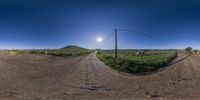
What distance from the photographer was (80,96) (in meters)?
9.98

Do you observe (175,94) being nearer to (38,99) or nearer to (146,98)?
(146,98)

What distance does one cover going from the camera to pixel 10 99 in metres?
9.16

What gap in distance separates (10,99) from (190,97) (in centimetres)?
673

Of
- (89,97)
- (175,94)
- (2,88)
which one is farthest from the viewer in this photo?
(2,88)

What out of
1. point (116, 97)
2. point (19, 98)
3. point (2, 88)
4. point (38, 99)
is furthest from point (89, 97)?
point (2, 88)

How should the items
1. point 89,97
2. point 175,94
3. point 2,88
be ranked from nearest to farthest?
point 89,97
point 175,94
point 2,88

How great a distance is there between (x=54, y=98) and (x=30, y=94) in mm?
1325

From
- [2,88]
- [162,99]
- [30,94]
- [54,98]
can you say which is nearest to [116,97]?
[162,99]

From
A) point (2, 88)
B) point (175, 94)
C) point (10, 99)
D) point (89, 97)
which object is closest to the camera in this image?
point (10, 99)

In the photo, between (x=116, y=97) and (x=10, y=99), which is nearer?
(x=10, y=99)

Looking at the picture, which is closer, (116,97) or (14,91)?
(116,97)

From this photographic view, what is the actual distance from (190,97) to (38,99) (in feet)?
18.8

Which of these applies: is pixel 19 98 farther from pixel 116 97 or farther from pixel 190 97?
pixel 190 97

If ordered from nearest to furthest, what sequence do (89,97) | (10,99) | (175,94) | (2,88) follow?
(10,99) < (89,97) < (175,94) < (2,88)
